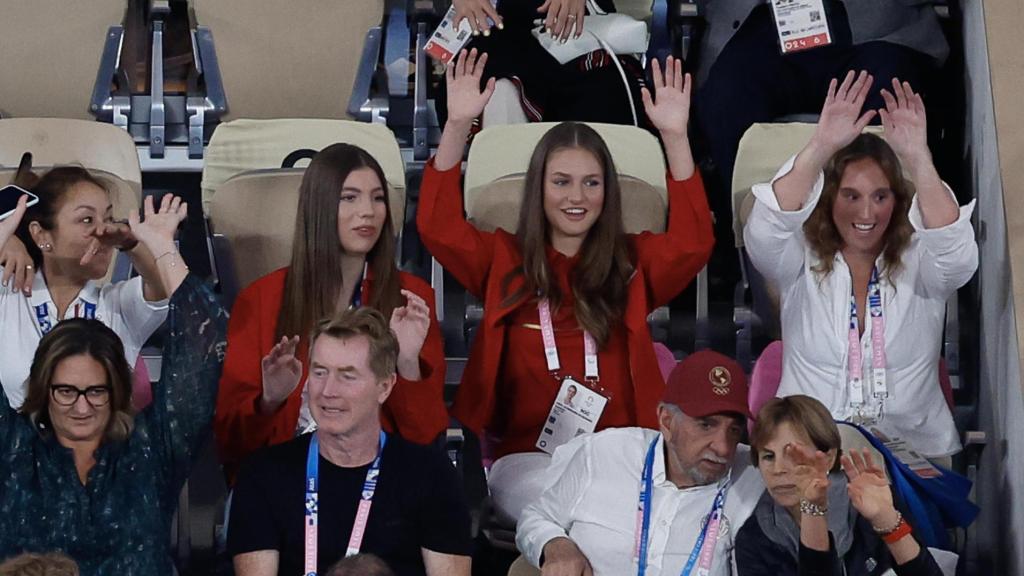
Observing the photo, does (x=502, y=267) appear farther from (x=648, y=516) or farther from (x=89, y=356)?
(x=89, y=356)

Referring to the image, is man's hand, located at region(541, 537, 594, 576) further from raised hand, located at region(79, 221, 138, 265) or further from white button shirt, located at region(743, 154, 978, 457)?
raised hand, located at region(79, 221, 138, 265)

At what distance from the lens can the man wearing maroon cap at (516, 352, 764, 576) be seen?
→ 3.86m

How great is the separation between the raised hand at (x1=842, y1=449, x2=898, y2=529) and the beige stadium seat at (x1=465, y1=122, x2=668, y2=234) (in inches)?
51.4

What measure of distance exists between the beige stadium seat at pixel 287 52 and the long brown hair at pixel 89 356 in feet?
6.48

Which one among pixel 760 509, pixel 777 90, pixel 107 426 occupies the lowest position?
pixel 760 509

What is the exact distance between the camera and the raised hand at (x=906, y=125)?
427cm

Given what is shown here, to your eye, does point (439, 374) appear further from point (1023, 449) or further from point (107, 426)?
point (1023, 449)

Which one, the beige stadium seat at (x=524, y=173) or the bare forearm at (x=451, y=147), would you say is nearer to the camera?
the bare forearm at (x=451, y=147)

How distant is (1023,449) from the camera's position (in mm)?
4023

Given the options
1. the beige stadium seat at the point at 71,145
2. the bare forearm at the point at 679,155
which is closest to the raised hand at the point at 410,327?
the bare forearm at the point at 679,155

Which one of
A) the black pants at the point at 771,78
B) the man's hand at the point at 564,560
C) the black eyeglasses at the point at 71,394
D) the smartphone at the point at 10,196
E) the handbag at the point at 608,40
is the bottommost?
the man's hand at the point at 564,560

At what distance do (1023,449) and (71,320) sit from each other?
6.67 feet

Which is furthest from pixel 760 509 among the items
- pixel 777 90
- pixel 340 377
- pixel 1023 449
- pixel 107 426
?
pixel 777 90

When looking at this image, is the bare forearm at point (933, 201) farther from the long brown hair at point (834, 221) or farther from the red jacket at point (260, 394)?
the red jacket at point (260, 394)
